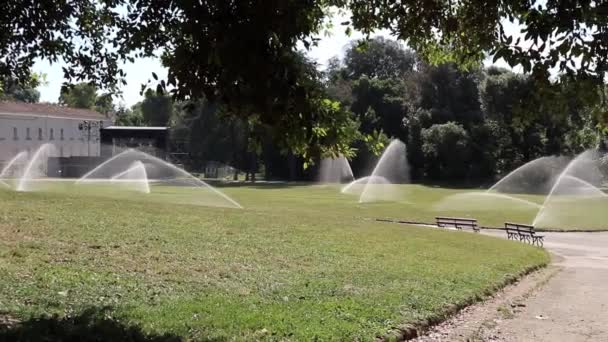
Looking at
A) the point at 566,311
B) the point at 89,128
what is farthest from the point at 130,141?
the point at 566,311

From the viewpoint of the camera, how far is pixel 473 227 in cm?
2812

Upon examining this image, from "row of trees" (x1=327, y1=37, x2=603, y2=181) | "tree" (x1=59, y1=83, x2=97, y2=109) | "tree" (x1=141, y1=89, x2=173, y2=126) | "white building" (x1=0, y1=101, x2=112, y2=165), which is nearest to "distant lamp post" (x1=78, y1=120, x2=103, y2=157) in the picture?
"white building" (x1=0, y1=101, x2=112, y2=165)

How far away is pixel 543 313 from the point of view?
36.0 ft

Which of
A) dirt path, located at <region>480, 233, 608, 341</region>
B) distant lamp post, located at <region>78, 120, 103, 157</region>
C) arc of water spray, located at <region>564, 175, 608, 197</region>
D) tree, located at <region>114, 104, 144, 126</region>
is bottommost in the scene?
dirt path, located at <region>480, 233, 608, 341</region>

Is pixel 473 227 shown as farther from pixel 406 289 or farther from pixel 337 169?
pixel 337 169

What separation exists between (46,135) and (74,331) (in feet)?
288

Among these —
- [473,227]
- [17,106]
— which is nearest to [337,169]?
[17,106]

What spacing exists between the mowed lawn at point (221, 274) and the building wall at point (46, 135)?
6864cm

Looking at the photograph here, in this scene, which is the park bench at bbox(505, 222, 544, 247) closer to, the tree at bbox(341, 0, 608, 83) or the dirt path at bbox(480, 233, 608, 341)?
the dirt path at bbox(480, 233, 608, 341)

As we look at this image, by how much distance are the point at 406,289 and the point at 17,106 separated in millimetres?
83636

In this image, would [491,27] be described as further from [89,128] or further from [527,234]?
[89,128]

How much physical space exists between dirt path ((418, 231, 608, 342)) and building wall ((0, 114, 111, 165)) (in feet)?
246

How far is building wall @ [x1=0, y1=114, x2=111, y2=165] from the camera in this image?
272 ft

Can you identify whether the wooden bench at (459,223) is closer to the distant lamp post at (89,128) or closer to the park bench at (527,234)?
the park bench at (527,234)
